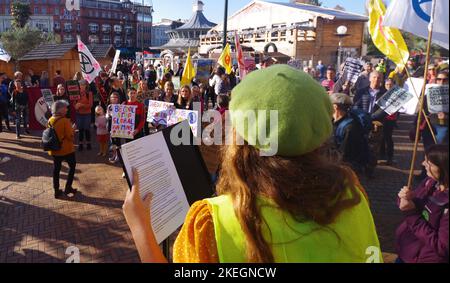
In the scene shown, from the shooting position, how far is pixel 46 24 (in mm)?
82062

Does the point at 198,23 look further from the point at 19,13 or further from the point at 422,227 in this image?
the point at 422,227

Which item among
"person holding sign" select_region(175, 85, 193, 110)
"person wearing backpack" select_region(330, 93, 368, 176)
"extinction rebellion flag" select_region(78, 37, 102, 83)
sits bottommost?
"person wearing backpack" select_region(330, 93, 368, 176)

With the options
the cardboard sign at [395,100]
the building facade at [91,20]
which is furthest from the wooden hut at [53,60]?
the building facade at [91,20]

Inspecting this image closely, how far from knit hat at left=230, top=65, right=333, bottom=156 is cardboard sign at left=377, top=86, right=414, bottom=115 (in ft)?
19.3

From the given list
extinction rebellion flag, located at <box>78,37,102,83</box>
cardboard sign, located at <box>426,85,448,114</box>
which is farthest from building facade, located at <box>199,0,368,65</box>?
cardboard sign, located at <box>426,85,448,114</box>

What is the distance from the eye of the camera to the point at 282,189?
1.06m

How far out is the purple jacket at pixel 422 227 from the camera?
2395 millimetres

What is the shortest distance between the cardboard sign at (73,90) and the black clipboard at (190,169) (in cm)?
796

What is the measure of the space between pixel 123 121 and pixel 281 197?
6537mm

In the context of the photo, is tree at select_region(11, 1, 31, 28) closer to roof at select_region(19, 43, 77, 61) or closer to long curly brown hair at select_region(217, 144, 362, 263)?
roof at select_region(19, 43, 77, 61)

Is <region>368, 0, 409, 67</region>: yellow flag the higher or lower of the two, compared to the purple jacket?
higher

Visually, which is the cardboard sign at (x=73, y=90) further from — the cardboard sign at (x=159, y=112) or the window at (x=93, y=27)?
the window at (x=93, y=27)

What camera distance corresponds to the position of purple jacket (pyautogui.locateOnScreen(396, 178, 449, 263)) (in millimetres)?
2395
